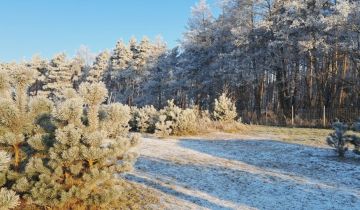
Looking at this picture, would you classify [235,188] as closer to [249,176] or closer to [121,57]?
[249,176]

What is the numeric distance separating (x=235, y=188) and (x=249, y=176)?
1.07m

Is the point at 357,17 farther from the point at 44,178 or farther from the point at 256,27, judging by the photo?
the point at 44,178

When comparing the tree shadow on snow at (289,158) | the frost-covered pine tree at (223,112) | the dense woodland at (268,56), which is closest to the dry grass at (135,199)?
the tree shadow on snow at (289,158)

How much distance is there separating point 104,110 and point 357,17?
22.9 meters

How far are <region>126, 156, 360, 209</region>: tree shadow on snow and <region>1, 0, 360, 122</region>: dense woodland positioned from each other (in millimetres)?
18790

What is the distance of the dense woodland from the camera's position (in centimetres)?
2730

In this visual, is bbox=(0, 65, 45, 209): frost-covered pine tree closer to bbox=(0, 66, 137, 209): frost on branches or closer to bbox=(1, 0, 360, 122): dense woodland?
bbox=(0, 66, 137, 209): frost on branches

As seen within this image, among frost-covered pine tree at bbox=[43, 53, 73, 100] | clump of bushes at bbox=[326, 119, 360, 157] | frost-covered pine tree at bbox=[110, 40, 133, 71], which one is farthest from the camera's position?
frost-covered pine tree at bbox=[110, 40, 133, 71]

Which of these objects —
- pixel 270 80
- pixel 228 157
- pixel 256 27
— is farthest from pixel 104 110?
pixel 270 80

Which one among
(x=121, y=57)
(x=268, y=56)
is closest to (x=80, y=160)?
(x=268, y=56)

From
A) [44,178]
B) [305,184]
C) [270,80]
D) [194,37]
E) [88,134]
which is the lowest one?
[305,184]

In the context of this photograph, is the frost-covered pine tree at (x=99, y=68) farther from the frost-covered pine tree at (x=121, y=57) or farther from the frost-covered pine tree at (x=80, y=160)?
the frost-covered pine tree at (x=80, y=160)

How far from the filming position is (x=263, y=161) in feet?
38.2

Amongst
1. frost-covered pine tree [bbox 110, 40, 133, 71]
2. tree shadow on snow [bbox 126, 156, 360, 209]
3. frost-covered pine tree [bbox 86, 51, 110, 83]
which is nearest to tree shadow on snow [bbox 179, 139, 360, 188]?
tree shadow on snow [bbox 126, 156, 360, 209]
